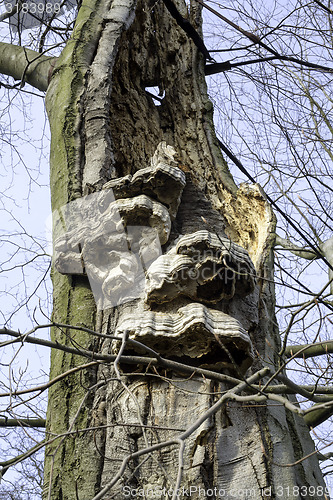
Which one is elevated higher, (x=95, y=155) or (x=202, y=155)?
(x=202, y=155)

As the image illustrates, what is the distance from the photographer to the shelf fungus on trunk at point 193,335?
238 cm

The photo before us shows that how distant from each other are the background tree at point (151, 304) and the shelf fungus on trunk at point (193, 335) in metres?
0.02

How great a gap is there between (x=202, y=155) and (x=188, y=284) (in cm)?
168

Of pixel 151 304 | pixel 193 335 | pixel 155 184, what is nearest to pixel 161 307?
pixel 151 304

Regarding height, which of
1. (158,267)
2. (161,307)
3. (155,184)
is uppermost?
(155,184)

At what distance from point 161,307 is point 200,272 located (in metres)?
0.26

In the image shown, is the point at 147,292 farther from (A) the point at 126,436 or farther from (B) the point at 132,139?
(B) the point at 132,139

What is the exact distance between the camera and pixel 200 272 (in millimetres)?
2617

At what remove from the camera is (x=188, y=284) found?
104 inches

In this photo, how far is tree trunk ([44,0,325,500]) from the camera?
89.4 inches

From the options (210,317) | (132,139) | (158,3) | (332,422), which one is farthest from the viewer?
(332,422)

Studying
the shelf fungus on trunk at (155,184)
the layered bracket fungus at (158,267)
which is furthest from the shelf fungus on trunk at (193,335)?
the shelf fungus on trunk at (155,184)

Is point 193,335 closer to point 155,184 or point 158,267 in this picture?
point 158,267

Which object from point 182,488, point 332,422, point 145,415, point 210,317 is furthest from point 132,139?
point 332,422
